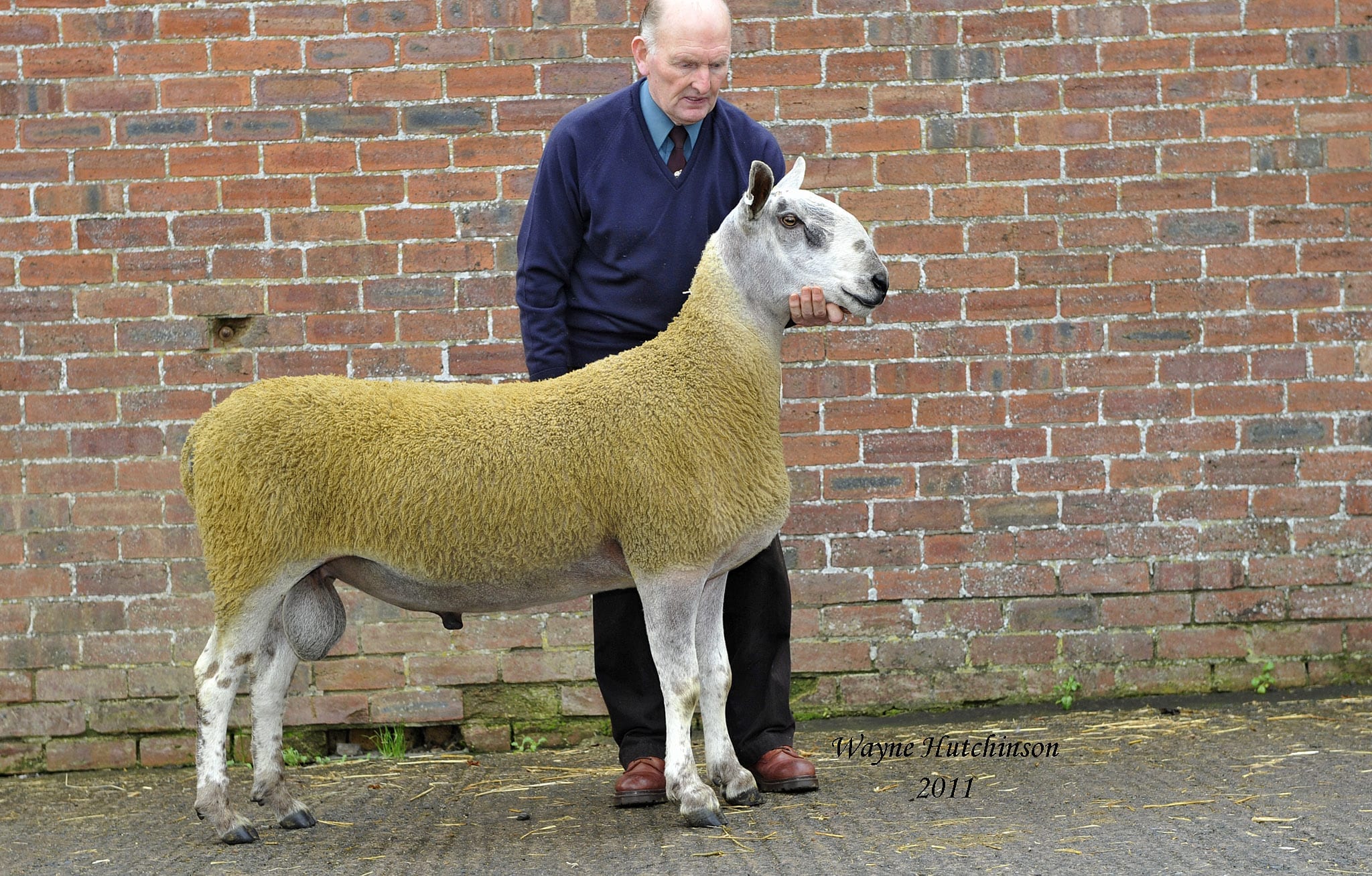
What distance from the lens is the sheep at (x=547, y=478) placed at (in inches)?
140

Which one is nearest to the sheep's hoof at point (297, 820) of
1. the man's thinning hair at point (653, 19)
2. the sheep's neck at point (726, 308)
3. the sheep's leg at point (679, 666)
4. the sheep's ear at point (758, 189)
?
the sheep's leg at point (679, 666)

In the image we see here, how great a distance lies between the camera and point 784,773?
409cm

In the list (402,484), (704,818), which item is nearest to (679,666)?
(704,818)

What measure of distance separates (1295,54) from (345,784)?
4.47m

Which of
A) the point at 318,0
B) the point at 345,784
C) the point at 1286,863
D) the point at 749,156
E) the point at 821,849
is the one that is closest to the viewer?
the point at 1286,863

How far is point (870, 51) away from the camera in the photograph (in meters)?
5.02

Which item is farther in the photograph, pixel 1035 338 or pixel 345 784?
pixel 1035 338

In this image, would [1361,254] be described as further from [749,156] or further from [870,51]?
[749,156]

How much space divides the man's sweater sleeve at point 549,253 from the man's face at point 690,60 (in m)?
0.37

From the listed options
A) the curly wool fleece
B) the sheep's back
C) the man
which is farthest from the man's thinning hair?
the sheep's back

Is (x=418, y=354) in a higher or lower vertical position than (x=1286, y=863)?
higher

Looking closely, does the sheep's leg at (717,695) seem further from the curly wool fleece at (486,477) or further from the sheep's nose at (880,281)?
the sheep's nose at (880,281)

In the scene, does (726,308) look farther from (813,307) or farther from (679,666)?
(679,666)

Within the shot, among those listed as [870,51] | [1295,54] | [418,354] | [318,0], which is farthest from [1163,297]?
[318,0]
